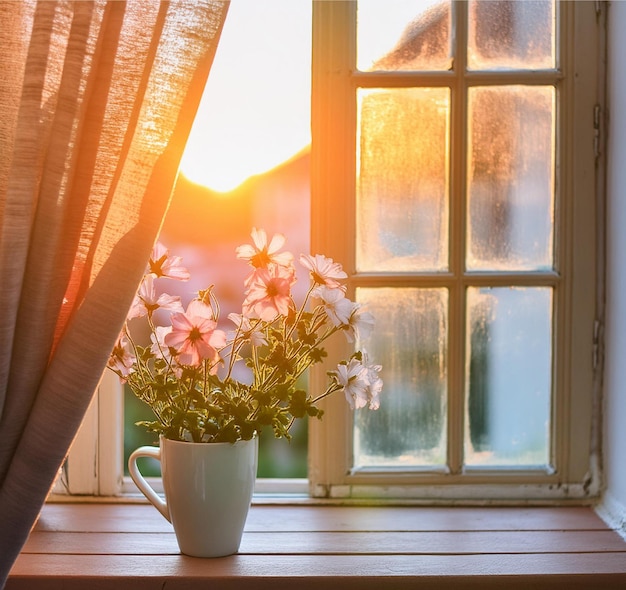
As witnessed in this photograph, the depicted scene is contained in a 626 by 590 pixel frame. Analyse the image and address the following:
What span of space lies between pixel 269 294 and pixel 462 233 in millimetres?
577

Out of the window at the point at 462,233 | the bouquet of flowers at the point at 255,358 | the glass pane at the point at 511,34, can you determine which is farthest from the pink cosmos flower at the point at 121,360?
the glass pane at the point at 511,34

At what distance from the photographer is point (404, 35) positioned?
1643 mm

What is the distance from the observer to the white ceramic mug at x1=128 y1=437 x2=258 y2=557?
1299 mm

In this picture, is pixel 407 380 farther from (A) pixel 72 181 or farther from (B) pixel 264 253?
(A) pixel 72 181

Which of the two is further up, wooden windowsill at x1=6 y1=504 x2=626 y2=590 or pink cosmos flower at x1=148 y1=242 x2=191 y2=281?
pink cosmos flower at x1=148 y1=242 x2=191 y2=281

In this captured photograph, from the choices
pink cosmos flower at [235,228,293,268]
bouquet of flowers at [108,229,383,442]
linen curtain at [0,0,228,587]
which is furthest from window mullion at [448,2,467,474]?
linen curtain at [0,0,228,587]

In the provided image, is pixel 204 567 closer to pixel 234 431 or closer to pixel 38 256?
pixel 234 431

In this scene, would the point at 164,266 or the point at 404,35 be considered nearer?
the point at 164,266

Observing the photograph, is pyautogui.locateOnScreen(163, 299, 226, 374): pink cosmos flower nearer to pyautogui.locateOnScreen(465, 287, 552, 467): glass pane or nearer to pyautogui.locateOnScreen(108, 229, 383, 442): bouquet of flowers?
pyautogui.locateOnScreen(108, 229, 383, 442): bouquet of flowers

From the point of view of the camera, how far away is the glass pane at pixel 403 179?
1651 millimetres

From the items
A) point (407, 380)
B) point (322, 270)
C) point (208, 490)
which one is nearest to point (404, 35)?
point (322, 270)

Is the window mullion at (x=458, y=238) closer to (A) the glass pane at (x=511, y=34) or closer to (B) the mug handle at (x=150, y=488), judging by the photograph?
(A) the glass pane at (x=511, y=34)

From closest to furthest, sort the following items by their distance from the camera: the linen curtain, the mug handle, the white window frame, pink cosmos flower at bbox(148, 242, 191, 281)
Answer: the linen curtain
pink cosmos flower at bbox(148, 242, 191, 281)
the mug handle
the white window frame

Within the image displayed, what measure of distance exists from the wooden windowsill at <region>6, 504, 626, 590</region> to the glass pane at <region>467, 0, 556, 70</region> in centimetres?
101
